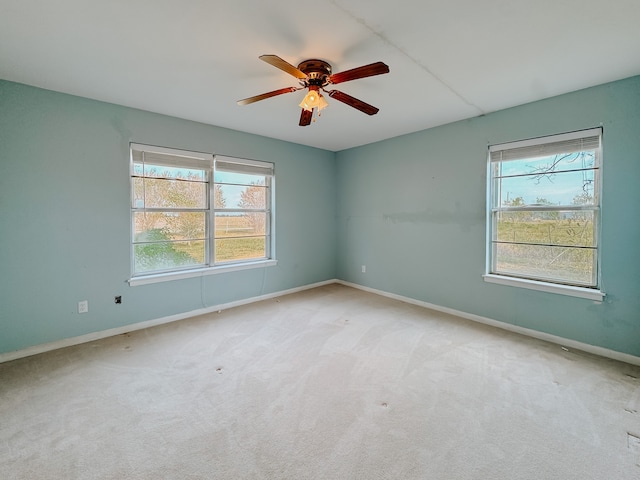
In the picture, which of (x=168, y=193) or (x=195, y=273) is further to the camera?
(x=195, y=273)

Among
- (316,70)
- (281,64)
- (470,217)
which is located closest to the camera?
(281,64)

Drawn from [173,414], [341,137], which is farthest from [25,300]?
[341,137]

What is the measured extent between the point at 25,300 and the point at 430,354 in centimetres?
381

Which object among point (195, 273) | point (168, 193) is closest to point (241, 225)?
point (195, 273)

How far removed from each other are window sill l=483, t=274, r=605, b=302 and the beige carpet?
555 mm

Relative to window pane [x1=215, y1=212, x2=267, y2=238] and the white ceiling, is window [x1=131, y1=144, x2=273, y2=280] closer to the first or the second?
window pane [x1=215, y1=212, x2=267, y2=238]

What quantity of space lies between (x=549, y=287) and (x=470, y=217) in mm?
1105

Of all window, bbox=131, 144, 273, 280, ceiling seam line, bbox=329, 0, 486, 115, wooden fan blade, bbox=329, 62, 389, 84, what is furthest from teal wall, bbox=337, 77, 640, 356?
wooden fan blade, bbox=329, 62, 389, 84

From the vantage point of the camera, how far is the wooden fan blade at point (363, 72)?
1.82m

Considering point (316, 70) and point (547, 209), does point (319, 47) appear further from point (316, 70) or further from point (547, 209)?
point (547, 209)

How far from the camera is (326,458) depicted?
155 centimetres

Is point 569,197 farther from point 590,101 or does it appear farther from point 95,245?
point 95,245

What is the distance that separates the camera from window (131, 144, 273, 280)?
3379mm

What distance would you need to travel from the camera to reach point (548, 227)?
10.1 ft
